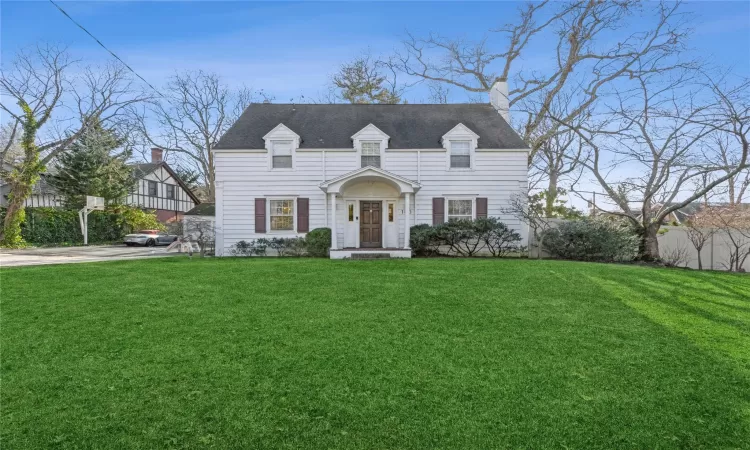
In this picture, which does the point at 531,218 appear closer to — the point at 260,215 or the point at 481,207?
the point at 481,207

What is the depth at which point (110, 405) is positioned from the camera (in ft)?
10.1

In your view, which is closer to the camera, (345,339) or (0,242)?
(345,339)

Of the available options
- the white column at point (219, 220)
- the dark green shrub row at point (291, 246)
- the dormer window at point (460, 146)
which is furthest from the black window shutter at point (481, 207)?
the white column at point (219, 220)

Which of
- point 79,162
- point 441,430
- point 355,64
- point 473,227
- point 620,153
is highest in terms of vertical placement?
point 355,64

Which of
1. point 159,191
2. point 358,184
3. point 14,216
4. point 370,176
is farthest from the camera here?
point 159,191

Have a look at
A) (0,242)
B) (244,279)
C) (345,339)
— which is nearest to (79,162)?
(0,242)

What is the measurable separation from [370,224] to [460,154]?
173 inches

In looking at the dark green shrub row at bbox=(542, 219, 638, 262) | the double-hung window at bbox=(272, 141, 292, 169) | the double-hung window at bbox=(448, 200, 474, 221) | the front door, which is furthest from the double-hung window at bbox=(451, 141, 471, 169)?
the double-hung window at bbox=(272, 141, 292, 169)

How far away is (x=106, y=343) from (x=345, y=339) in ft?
8.74

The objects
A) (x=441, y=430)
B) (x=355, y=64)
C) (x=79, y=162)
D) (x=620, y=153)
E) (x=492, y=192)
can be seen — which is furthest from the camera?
(x=355, y=64)

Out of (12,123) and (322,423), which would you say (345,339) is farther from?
(12,123)

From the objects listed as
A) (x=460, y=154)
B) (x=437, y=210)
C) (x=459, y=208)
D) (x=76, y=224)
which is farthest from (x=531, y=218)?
(x=76, y=224)

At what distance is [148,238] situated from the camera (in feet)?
81.2

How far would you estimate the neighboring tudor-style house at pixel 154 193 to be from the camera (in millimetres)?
26750
